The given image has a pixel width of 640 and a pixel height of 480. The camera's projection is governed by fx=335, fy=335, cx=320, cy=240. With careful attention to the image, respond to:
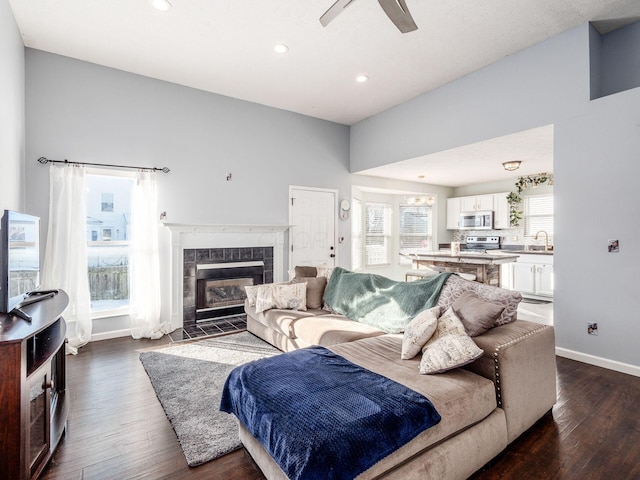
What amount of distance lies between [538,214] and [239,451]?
7120mm

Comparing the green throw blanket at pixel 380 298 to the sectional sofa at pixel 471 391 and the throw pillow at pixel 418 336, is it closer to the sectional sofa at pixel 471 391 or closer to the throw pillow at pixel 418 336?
the sectional sofa at pixel 471 391

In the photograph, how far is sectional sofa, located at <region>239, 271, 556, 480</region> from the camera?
5.16 ft

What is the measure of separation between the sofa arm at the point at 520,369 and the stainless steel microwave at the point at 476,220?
5540mm

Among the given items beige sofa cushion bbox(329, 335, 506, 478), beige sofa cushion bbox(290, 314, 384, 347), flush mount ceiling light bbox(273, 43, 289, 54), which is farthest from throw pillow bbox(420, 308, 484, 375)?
flush mount ceiling light bbox(273, 43, 289, 54)

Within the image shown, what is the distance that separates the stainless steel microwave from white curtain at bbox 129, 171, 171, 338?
6531mm

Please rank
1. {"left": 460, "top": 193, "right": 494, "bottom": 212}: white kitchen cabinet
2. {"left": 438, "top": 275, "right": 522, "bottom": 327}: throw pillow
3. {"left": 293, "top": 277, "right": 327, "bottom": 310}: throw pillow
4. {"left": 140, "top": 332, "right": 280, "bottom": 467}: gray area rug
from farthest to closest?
{"left": 460, "top": 193, "right": 494, "bottom": 212}: white kitchen cabinet, {"left": 293, "top": 277, "right": 327, "bottom": 310}: throw pillow, {"left": 438, "top": 275, "right": 522, "bottom": 327}: throw pillow, {"left": 140, "top": 332, "right": 280, "bottom": 467}: gray area rug

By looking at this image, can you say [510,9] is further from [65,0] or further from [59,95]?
[59,95]

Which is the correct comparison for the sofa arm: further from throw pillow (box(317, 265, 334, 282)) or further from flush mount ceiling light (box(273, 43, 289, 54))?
flush mount ceiling light (box(273, 43, 289, 54))

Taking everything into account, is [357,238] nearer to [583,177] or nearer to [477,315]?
[583,177]

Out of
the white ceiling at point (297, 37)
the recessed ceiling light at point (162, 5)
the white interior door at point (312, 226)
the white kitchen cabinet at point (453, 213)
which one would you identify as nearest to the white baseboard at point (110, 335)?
the white interior door at point (312, 226)

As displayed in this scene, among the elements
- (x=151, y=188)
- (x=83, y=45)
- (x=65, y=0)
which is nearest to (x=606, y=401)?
(x=151, y=188)

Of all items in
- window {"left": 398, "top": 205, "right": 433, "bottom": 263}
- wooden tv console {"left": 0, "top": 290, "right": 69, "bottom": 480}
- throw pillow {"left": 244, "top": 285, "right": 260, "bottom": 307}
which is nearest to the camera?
wooden tv console {"left": 0, "top": 290, "right": 69, "bottom": 480}

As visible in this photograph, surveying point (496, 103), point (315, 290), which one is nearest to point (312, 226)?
point (315, 290)

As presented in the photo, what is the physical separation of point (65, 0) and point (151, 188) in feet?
6.39
